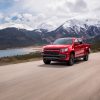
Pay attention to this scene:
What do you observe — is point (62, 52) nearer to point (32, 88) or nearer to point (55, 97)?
point (32, 88)

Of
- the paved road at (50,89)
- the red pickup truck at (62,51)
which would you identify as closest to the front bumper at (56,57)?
the red pickup truck at (62,51)

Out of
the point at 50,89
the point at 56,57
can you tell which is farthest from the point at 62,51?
the point at 50,89

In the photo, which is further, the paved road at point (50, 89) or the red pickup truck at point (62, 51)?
the red pickup truck at point (62, 51)

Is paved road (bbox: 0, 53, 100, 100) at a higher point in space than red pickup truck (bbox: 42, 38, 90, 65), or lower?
lower

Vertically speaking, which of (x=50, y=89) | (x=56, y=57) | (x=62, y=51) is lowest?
(x=50, y=89)

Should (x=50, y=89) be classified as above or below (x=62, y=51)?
below

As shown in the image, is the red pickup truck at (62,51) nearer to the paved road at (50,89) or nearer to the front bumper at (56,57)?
the front bumper at (56,57)

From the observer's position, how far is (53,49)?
60.5 ft

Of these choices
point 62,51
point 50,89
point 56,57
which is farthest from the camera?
point 56,57

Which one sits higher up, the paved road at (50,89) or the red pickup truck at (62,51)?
the red pickup truck at (62,51)

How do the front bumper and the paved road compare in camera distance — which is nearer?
the paved road

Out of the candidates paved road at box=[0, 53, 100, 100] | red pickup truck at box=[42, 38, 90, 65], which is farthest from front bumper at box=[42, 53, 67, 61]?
paved road at box=[0, 53, 100, 100]

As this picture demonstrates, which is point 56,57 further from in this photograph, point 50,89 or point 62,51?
point 50,89

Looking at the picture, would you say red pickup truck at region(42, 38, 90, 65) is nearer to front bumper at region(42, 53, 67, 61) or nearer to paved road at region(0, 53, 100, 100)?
front bumper at region(42, 53, 67, 61)
